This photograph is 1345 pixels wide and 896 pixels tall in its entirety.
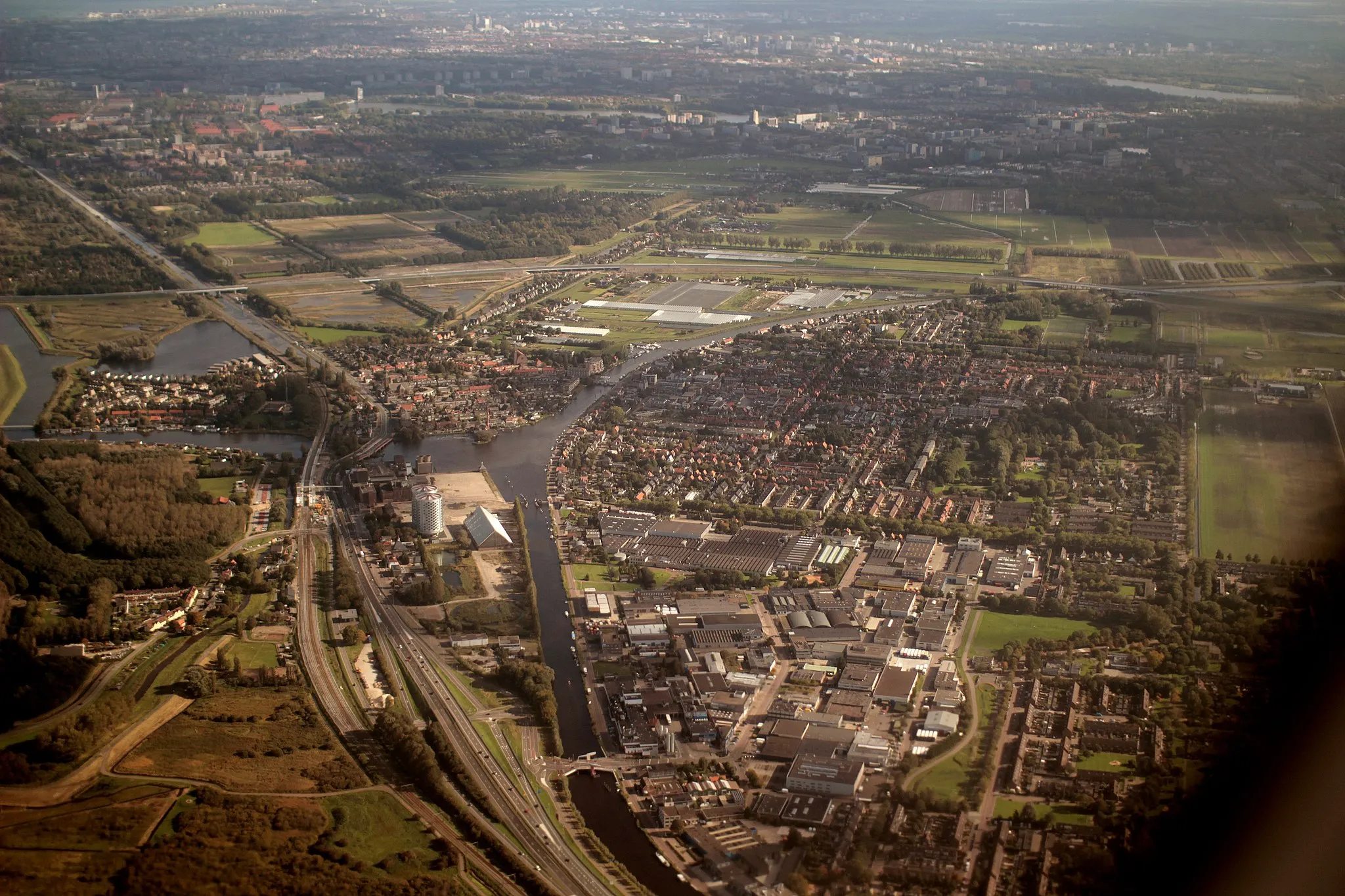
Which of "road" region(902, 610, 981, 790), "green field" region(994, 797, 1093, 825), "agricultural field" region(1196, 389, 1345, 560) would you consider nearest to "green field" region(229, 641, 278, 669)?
"road" region(902, 610, 981, 790)

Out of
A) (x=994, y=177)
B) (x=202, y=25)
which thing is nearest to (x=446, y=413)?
(x=994, y=177)

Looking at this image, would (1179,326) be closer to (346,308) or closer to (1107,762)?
(1107,762)

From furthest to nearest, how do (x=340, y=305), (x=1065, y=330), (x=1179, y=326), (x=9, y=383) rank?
(x=340, y=305) < (x=1065, y=330) < (x=1179, y=326) < (x=9, y=383)

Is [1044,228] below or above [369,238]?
above

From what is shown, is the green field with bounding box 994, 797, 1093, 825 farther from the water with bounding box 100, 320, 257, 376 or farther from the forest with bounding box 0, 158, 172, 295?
the forest with bounding box 0, 158, 172, 295

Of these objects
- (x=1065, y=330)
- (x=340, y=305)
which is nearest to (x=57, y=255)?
(x=340, y=305)

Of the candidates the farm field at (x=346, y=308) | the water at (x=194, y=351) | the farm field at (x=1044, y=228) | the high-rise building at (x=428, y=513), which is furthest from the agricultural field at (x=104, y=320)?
the farm field at (x=1044, y=228)

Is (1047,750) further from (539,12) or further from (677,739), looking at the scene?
(539,12)
